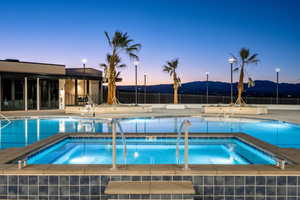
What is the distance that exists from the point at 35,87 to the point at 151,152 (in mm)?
14748

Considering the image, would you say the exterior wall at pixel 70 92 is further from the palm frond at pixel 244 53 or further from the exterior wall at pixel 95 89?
the palm frond at pixel 244 53

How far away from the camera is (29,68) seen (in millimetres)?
19453

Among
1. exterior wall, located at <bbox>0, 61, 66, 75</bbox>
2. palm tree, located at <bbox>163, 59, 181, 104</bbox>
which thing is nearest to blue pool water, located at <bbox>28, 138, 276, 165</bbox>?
exterior wall, located at <bbox>0, 61, 66, 75</bbox>

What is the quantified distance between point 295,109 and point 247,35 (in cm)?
738

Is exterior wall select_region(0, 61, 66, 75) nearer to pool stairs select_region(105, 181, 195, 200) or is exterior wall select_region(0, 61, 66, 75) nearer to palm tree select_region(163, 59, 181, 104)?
palm tree select_region(163, 59, 181, 104)

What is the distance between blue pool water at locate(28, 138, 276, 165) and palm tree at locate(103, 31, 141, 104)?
10.1 meters

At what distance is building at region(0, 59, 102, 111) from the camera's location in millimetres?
17312

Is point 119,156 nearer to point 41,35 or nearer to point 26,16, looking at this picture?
point 26,16

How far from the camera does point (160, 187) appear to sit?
342cm

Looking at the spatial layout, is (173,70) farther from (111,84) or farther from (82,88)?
(82,88)

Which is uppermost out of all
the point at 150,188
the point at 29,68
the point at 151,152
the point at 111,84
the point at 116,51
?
the point at 116,51

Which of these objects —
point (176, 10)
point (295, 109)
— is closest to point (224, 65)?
point (295, 109)

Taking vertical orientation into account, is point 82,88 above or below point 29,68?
below

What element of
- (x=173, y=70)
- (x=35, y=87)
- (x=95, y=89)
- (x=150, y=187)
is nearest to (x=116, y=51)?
(x=35, y=87)
